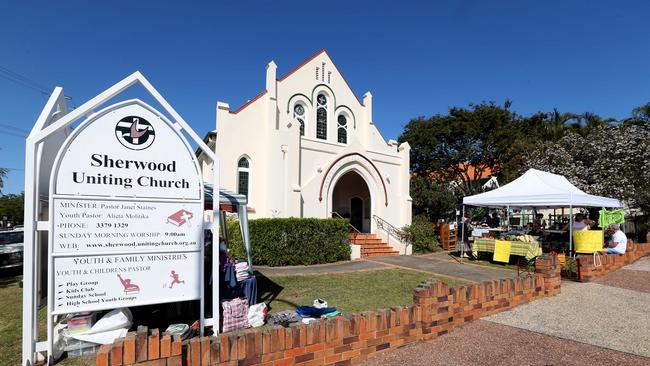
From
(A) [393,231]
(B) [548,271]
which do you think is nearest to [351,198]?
(A) [393,231]

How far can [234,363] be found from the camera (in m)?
3.21

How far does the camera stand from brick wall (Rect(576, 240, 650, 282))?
8472 mm

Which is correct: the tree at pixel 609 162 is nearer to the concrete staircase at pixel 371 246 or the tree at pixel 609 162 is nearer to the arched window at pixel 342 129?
the concrete staircase at pixel 371 246

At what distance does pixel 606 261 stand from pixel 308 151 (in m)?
11.4

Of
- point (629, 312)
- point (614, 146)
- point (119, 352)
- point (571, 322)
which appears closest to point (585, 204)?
point (629, 312)

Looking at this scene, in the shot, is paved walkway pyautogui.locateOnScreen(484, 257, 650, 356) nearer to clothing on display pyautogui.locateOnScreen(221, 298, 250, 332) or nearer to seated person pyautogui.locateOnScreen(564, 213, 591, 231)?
clothing on display pyautogui.locateOnScreen(221, 298, 250, 332)

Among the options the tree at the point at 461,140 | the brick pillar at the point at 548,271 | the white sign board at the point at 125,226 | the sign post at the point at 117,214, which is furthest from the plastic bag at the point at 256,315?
the tree at the point at 461,140

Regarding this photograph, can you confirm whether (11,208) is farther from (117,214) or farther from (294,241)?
(117,214)

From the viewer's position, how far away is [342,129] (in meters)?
20.3

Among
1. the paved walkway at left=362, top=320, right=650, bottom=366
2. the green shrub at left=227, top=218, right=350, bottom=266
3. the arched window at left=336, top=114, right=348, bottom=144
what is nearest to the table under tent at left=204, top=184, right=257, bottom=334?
the paved walkway at left=362, top=320, right=650, bottom=366

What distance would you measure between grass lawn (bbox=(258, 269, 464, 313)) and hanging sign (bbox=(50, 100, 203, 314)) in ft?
7.74

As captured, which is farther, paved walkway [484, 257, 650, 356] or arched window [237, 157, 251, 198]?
arched window [237, 157, 251, 198]

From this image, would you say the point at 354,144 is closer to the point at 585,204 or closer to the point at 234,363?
the point at 585,204

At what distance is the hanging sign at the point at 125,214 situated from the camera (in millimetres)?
4164
